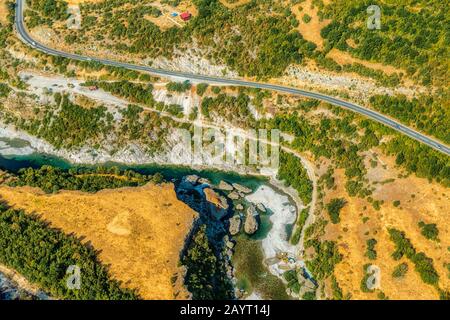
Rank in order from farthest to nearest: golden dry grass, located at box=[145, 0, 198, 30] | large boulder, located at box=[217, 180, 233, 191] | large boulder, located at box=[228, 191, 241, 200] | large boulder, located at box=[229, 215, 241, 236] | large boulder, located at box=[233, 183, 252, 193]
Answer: golden dry grass, located at box=[145, 0, 198, 30]
large boulder, located at box=[217, 180, 233, 191]
large boulder, located at box=[233, 183, 252, 193]
large boulder, located at box=[228, 191, 241, 200]
large boulder, located at box=[229, 215, 241, 236]

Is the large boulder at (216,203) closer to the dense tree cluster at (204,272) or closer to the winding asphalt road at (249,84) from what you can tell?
the dense tree cluster at (204,272)

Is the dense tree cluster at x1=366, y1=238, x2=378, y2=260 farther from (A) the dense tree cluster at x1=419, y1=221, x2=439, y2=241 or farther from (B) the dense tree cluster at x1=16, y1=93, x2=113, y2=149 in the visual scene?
(B) the dense tree cluster at x1=16, y1=93, x2=113, y2=149

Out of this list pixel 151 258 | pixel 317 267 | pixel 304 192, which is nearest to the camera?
pixel 151 258

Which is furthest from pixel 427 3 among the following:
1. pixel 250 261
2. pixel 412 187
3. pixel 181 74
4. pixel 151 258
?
pixel 151 258

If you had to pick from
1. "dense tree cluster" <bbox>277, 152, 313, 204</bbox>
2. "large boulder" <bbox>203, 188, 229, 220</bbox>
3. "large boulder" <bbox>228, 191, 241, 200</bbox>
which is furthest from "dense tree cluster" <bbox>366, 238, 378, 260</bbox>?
"large boulder" <bbox>203, 188, 229, 220</bbox>

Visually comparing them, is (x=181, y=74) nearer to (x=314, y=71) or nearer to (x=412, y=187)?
(x=314, y=71)

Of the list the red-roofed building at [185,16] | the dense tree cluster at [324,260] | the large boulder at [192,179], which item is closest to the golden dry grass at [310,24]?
the red-roofed building at [185,16]
